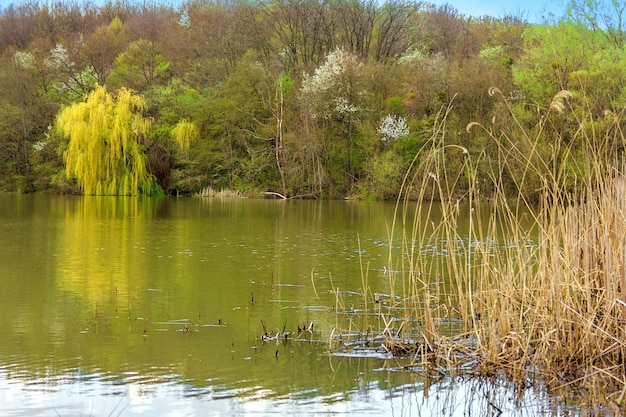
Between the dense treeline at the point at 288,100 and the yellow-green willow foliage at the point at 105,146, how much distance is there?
78 millimetres

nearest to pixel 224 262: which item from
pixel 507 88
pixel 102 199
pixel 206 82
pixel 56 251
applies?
pixel 56 251

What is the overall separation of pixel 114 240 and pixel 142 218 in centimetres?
631

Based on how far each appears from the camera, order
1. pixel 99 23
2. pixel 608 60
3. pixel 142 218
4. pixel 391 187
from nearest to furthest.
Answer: pixel 142 218 → pixel 608 60 → pixel 391 187 → pixel 99 23

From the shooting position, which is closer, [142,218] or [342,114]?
[142,218]

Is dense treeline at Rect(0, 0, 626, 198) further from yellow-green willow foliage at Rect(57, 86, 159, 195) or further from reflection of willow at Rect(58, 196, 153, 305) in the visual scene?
reflection of willow at Rect(58, 196, 153, 305)

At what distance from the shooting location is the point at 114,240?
15773 mm

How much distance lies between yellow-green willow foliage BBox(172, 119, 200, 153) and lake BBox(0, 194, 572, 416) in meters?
22.3

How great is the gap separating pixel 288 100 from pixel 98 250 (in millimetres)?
25324

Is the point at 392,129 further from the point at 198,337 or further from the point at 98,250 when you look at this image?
the point at 198,337

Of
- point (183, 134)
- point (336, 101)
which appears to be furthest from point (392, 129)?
point (183, 134)

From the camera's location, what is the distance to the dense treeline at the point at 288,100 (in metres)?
32.7

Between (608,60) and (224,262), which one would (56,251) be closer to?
(224,262)

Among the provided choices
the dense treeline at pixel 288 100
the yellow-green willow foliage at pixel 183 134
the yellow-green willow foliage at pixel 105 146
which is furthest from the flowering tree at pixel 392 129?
the yellow-green willow foliage at pixel 105 146

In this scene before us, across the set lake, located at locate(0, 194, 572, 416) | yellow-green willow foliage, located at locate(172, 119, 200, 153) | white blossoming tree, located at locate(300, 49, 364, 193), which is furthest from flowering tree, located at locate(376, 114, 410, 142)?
lake, located at locate(0, 194, 572, 416)
